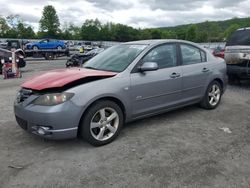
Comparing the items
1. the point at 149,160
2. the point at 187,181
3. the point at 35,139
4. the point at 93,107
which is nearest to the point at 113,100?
the point at 93,107

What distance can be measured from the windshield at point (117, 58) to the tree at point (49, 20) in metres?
97.0

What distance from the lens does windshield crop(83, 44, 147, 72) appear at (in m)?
4.79

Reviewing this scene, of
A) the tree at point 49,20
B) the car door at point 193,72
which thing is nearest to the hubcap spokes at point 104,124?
the car door at point 193,72

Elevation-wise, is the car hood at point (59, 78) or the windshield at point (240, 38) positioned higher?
the windshield at point (240, 38)

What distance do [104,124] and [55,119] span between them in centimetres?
78

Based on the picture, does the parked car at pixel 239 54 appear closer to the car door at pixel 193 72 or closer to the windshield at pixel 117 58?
the car door at pixel 193 72

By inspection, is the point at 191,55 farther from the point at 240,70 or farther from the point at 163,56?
the point at 240,70

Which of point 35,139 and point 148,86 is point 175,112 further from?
point 35,139

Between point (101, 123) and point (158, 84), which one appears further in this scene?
point (158, 84)

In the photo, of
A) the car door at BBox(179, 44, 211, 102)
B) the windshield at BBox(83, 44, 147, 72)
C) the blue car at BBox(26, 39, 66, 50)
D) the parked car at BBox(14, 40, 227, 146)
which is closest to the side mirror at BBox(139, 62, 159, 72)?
the parked car at BBox(14, 40, 227, 146)

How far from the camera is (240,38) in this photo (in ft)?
28.1

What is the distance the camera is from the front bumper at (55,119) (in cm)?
385

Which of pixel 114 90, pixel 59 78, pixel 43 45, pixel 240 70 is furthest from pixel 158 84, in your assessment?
pixel 43 45

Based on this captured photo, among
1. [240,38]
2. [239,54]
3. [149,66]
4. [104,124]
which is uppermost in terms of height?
[240,38]
